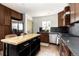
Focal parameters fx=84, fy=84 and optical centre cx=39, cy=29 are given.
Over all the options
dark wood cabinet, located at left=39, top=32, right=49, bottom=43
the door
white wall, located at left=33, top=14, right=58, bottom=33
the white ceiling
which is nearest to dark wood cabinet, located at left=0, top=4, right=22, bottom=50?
the white ceiling

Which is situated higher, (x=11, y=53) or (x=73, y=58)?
(x=73, y=58)

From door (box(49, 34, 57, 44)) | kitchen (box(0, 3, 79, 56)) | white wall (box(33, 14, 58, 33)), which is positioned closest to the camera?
kitchen (box(0, 3, 79, 56))

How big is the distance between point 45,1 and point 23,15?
18.0 feet

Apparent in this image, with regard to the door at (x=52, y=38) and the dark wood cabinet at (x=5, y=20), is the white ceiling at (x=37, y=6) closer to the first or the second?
the dark wood cabinet at (x=5, y=20)

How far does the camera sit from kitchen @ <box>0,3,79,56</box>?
81.5 inches

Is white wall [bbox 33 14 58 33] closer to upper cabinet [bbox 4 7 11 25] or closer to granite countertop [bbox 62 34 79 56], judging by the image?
upper cabinet [bbox 4 7 11 25]

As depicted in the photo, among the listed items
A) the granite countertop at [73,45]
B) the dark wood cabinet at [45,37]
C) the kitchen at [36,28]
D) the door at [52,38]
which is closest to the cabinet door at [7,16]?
the kitchen at [36,28]

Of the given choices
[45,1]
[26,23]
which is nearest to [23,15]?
[26,23]

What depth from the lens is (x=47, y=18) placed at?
6.32 m

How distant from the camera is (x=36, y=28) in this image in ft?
23.0

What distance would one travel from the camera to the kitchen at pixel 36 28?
2071 millimetres

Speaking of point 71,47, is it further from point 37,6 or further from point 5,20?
point 5,20

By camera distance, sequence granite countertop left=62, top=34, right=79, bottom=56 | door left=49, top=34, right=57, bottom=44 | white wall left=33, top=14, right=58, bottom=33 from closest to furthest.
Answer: granite countertop left=62, top=34, right=79, bottom=56 → door left=49, top=34, right=57, bottom=44 → white wall left=33, top=14, right=58, bottom=33

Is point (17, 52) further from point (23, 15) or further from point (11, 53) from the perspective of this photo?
point (23, 15)
